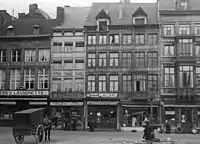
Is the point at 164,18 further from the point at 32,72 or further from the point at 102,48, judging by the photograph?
the point at 32,72

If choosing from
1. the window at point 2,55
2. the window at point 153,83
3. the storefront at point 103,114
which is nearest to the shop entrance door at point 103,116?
the storefront at point 103,114

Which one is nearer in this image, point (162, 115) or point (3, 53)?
point (162, 115)

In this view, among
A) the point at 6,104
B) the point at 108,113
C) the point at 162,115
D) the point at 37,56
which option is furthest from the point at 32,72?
the point at 162,115

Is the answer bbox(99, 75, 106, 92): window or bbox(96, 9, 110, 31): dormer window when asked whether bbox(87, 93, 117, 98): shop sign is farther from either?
bbox(96, 9, 110, 31): dormer window

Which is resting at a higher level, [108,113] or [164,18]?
[164,18]

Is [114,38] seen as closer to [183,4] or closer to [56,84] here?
[56,84]

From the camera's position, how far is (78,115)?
46.3m

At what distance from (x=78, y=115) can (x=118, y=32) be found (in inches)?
469

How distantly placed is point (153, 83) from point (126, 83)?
3398 mm

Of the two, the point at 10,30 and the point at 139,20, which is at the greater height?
the point at 139,20

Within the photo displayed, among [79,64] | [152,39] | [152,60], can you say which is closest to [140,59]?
[152,60]

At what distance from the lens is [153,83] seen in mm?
45000

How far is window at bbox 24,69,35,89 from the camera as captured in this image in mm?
48000

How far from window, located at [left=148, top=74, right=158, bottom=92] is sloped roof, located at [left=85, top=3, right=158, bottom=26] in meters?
7.18
